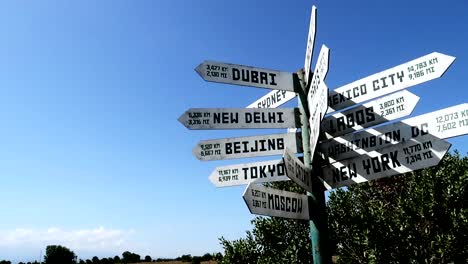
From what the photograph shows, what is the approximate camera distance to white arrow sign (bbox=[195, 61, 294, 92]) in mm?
6422

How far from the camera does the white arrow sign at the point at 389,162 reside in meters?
Result: 4.98

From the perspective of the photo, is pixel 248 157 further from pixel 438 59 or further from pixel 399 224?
pixel 399 224

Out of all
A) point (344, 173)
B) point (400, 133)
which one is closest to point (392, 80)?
point (400, 133)

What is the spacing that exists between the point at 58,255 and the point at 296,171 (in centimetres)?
13968

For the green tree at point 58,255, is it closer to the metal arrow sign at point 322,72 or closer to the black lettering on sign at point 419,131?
the metal arrow sign at point 322,72

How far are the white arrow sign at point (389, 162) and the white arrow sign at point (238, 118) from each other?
3.35 ft

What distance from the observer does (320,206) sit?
5.77 meters

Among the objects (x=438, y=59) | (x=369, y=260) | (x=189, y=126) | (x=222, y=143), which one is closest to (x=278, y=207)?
(x=222, y=143)

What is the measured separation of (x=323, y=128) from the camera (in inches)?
247

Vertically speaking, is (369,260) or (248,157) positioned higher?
(248,157)

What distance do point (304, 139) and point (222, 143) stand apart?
4.26 ft

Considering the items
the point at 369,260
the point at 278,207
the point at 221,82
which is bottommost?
the point at 369,260

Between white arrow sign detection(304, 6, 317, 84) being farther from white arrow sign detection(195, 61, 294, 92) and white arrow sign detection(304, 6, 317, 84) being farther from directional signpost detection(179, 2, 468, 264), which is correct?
white arrow sign detection(195, 61, 294, 92)

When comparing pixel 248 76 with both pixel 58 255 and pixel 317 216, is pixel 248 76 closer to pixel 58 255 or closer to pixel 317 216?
pixel 317 216
